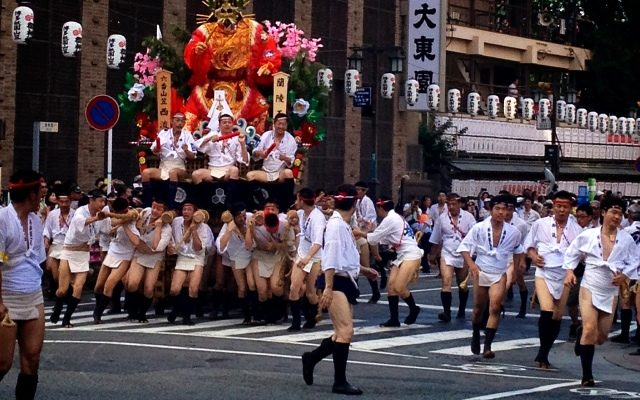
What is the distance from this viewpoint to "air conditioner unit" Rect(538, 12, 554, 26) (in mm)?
59531

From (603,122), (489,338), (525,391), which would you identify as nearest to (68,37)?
(489,338)

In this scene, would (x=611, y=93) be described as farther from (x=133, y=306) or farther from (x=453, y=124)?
(x=133, y=306)

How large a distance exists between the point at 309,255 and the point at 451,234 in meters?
6.29

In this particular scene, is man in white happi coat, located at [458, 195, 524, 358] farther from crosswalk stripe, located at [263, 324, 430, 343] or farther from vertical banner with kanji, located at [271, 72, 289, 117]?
vertical banner with kanji, located at [271, 72, 289, 117]

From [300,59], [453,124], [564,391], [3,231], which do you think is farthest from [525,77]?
[3,231]

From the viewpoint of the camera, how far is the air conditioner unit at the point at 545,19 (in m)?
59.5

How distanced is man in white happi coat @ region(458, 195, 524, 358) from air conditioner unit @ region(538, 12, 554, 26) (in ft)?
146

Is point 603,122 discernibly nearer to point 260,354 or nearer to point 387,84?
point 387,84

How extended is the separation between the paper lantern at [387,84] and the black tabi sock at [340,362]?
29002 mm

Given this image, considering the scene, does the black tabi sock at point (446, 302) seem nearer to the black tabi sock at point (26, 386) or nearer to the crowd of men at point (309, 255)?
the crowd of men at point (309, 255)

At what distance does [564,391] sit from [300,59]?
36.6 ft

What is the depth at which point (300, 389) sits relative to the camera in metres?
12.5

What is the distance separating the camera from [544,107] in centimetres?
5106

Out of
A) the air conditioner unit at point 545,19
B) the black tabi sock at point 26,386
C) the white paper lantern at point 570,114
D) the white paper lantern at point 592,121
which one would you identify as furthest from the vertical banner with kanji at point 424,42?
the black tabi sock at point 26,386
